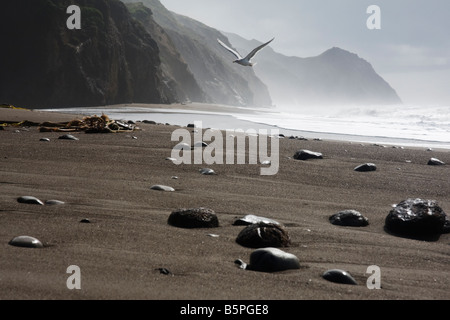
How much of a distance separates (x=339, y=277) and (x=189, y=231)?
1303 mm

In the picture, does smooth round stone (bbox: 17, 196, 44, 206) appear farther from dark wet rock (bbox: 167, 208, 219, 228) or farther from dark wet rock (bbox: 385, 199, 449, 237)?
dark wet rock (bbox: 385, 199, 449, 237)

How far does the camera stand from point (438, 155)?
1011cm

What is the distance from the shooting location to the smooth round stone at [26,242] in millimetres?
2713

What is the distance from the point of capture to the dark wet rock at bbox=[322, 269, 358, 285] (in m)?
2.55

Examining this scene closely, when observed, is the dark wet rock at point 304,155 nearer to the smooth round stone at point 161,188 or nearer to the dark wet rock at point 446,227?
the smooth round stone at point 161,188

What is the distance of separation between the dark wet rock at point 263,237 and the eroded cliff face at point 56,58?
36153mm

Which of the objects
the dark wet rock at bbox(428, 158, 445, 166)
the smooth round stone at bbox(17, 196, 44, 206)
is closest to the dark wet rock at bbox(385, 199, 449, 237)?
the smooth round stone at bbox(17, 196, 44, 206)

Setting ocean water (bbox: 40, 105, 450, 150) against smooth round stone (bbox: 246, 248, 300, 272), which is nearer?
smooth round stone (bbox: 246, 248, 300, 272)

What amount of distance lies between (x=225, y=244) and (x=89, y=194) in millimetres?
1881

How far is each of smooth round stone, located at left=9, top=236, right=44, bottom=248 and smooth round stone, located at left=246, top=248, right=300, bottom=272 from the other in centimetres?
124

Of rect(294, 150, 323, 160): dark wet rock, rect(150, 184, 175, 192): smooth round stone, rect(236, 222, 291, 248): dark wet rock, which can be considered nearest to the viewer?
rect(236, 222, 291, 248): dark wet rock

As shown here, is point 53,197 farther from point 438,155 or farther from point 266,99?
point 266,99

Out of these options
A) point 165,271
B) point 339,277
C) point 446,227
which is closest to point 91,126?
point 446,227

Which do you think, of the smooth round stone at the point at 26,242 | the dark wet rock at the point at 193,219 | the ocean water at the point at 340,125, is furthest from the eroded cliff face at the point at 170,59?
the smooth round stone at the point at 26,242
